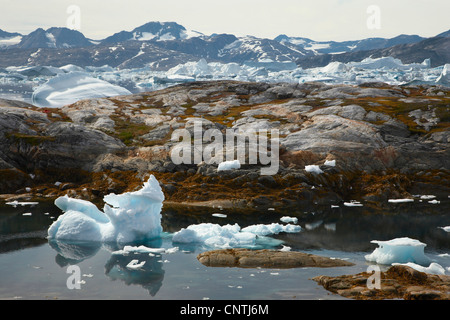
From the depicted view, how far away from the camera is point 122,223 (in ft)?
132

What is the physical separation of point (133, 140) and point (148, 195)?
36726 millimetres

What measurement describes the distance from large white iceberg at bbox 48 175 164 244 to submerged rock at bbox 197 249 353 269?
24.5ft

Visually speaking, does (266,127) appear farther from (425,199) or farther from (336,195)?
(425,199)

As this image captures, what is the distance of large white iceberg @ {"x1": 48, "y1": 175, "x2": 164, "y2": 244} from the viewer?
4022 centimetres

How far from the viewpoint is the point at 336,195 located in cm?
6112

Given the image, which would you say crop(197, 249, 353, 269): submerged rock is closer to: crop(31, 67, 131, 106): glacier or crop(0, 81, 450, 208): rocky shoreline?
crop(0, 81, 450, 208): rocky shoreline

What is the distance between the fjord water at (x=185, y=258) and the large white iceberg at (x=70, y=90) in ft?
204

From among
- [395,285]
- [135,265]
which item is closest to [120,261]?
[135,265]

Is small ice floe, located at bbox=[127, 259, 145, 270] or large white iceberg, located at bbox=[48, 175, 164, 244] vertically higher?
large white iceberg, located at bbox=[48, 175, 164, 244]

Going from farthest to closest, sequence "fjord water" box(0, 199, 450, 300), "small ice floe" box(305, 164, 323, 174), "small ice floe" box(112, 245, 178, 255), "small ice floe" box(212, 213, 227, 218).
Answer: "small ice floe" box(305, 164, 323, 174)
"small ice floe" box(212, 213, 227, 218)
"small ice floe" box(112, 245, 178, 255)
"fjord water" box(0, 199, 450, 300)

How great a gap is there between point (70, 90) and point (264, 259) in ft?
314

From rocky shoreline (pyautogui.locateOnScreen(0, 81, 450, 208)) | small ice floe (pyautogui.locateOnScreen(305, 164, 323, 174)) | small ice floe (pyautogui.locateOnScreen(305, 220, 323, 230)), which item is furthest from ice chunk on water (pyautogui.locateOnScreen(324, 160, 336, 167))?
small ice floe (pyautogui.locateOnScreen(305, 220, 323, 230))

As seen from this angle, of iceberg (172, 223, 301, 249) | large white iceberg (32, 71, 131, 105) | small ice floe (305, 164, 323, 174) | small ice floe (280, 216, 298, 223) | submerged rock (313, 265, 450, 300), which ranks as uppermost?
large white iceberg (32, 71, 131, 105)
